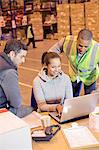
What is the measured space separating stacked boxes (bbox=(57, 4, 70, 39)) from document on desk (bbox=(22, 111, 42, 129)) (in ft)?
35.1

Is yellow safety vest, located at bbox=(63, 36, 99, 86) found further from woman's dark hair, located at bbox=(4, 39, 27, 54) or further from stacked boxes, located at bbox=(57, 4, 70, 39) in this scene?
stacked boxes, located at bbox=(57, 4, 70, 39)

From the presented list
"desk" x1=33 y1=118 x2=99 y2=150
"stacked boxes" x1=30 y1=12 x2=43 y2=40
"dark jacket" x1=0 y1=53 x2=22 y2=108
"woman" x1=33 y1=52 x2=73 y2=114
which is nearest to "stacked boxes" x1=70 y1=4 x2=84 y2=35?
"stacked boxes" x1=30 y1=12 x2=43 y2=40

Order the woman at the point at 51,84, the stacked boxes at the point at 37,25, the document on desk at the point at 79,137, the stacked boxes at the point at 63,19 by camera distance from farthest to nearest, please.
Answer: the stacked boxes at the point at 37,25 → the stacked boxes at the point at 63,19 → the woman at the point at 51,84 → the document on desk at the point at 79,137

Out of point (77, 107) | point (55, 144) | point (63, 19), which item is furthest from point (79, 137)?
point (63, 19)

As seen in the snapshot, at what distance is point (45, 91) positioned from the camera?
3580 millimetres

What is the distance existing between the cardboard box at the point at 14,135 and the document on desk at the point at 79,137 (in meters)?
0.44

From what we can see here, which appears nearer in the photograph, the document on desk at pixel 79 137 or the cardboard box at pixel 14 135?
the cardboard box at pixel 14 135

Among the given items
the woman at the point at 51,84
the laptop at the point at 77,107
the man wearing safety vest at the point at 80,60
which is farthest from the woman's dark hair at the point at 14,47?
the man wearing safety vest at the point at 80,60

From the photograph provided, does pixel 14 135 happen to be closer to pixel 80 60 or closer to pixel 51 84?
pixel 51 84

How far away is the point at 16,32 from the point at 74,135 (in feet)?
56.1

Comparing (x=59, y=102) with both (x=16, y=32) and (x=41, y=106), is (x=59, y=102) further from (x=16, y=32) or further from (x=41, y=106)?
(x=16, y=32)

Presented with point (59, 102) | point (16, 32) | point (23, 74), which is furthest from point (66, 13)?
point (59, 102)

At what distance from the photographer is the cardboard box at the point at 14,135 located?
207cm

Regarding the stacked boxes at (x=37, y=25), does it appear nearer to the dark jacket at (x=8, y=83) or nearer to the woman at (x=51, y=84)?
the woman at (x=51, y=84)
